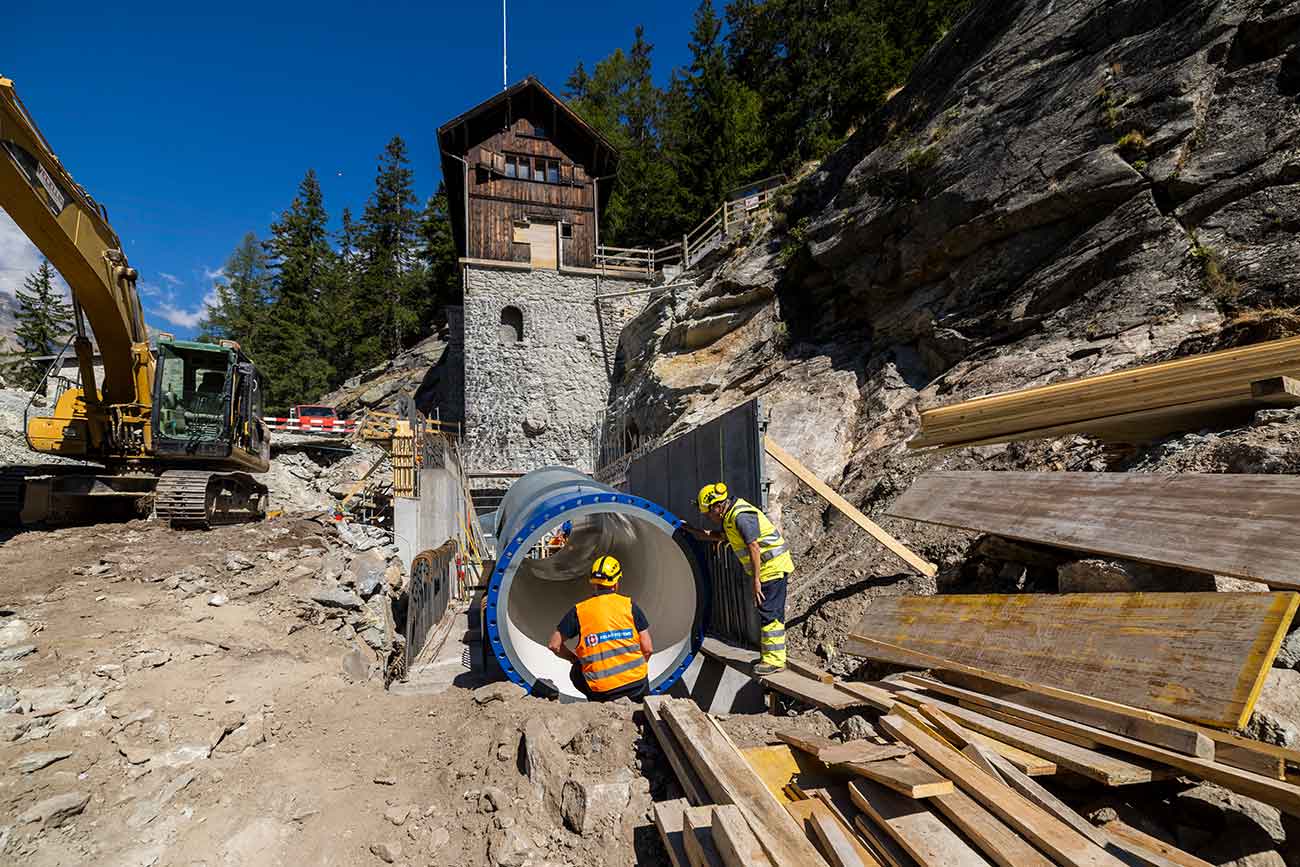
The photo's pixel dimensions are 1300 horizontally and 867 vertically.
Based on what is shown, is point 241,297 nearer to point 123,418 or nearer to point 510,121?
point 510,121

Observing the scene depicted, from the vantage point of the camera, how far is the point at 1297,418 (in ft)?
12.5

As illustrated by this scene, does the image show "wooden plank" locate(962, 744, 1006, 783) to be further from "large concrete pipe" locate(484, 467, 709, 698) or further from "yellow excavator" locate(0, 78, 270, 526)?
"yellow excavator" locate(0, 78, 270, 526)

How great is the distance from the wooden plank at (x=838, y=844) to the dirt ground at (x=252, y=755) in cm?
94

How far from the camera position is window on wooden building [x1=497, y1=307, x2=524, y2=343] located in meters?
21.6

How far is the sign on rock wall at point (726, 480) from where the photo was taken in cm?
529

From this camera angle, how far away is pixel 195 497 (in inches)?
337

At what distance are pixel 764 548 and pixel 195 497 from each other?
840 cm

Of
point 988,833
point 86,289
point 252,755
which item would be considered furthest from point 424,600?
point 988,833

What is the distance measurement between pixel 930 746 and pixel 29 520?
39.7 feet

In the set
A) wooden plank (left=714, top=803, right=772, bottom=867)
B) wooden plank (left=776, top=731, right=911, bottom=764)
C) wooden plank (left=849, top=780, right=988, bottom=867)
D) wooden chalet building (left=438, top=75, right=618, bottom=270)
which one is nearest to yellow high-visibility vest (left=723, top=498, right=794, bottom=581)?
wooden plank (left=776, top=731, right=911, bottom=764)

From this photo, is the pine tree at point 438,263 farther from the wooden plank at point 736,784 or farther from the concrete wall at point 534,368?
the wooden plank at point 736,784

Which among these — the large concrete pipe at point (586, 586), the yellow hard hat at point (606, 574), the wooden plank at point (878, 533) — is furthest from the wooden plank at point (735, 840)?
the wooden plank at point (878, 533)

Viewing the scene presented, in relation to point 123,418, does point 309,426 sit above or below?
above

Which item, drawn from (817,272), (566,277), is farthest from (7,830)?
(566,277)
